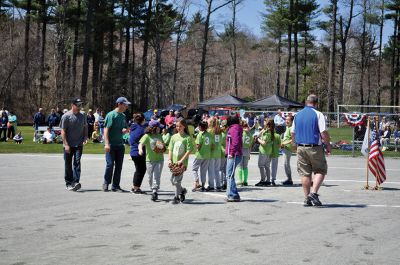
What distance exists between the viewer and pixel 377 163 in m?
13.3

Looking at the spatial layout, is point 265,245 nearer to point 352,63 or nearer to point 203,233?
point 203,233

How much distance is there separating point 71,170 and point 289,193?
4.71 meters

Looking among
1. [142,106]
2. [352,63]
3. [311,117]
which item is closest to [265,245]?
[311,117]

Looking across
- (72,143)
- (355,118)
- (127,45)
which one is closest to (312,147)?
(72,143)

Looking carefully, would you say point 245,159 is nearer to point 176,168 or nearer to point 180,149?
point 180,149

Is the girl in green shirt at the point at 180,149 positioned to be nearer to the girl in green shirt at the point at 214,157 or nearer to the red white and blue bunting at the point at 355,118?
the girl in green shirt at the point at 214,157

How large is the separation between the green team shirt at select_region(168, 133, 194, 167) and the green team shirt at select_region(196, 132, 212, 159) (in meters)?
1.99

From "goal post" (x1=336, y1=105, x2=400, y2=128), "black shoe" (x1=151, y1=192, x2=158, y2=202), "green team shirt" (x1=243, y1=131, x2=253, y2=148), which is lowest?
"black shoe" (x1=151, y1=192, x2=158, y2=202)

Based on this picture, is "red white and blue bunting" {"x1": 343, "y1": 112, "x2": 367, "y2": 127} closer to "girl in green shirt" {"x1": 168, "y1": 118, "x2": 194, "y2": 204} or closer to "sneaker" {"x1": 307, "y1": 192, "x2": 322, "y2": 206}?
"sneaker" {"x1": 307, "y1": 192, "x2": 322, "y2": 206}

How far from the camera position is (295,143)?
34.3 feet

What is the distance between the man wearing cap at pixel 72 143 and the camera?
11859mm

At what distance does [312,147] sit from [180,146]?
2434mm

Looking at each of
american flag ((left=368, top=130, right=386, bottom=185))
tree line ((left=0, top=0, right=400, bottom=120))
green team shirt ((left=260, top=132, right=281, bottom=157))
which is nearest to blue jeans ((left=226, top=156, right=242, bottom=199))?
green team shirt ((left=260, top=132, right=281, bottom=157))

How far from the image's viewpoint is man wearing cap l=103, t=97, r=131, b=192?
38.8 feet
